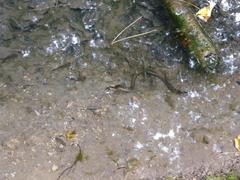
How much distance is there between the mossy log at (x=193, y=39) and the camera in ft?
11.6

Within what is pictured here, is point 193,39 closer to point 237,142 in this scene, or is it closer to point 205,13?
point 205,13

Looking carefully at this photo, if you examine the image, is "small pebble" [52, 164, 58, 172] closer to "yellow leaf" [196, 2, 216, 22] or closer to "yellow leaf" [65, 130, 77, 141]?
"yellow leaf" [65, 130, 77, 141]

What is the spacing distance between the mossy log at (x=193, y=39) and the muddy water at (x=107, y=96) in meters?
0.10

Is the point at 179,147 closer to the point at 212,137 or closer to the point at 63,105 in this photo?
the point at 212,137

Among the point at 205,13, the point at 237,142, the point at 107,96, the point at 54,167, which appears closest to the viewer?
the point at 54,167

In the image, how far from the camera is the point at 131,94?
3574 mm

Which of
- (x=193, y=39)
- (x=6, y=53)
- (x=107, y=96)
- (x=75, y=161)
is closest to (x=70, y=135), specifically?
(x=75, y=161)

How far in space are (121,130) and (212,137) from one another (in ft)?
2.15

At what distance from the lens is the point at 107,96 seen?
357 cm

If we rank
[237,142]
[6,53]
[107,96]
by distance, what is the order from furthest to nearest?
[6,53] < [107,96] < [237,142]

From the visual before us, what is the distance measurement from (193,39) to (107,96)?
774mm

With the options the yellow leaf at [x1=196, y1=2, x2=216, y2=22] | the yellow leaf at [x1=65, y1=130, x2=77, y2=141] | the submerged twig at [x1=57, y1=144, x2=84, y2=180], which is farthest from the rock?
the yellow leaf at [x1=196, y1=2, x2=216, y2=22]

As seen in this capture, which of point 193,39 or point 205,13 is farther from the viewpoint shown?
point 205,13

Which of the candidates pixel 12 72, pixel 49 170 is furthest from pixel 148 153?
pixel 12 72
